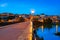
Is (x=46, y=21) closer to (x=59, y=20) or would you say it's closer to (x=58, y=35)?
(x=59, y=20)

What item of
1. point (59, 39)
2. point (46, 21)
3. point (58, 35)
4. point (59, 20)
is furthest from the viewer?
point (59, 20)

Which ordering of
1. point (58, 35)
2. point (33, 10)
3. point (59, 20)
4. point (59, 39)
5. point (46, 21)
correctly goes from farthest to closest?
point (59, 20) → point (46, 21) → point (58, 35) → point (59, 39) → point (33, 10)

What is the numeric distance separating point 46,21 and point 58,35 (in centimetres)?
6013

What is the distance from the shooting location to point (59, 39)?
174 ft

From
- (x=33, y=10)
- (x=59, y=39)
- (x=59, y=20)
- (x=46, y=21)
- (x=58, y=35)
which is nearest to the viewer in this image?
(x=33, y=10)

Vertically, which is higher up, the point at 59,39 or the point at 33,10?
the point at 33,10

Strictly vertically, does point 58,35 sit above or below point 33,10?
below

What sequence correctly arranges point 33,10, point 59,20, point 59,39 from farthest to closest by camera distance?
point 59,20
point 59,39
point 33,10

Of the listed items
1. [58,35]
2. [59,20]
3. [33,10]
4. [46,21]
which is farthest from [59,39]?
[59,20]

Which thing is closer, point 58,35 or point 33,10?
point 33,10

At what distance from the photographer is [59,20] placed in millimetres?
144500

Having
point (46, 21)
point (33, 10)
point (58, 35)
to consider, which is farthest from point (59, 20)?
point (33, 10)

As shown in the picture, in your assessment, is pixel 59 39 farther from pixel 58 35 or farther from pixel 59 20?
pixel 59 20

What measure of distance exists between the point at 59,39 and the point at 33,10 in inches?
718
